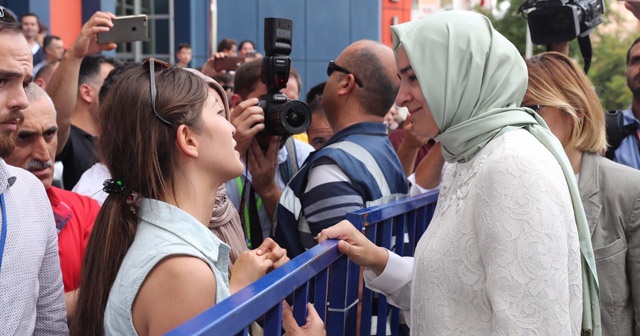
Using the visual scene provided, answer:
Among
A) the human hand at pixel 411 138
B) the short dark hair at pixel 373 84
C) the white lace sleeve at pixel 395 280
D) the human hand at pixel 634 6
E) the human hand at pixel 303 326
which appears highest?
the human hand at pixel 634 6

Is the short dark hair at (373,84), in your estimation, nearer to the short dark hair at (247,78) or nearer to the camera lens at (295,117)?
the camera lens at (295,117)

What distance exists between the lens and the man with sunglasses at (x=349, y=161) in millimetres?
2656

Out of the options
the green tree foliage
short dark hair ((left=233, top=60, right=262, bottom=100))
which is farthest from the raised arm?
the green tree foliage

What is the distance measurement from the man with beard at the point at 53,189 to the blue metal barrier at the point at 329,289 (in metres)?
0.91

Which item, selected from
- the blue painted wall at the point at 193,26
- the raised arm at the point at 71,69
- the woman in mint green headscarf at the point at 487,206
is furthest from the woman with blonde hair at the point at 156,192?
the blue painted wall at the point at 193,26

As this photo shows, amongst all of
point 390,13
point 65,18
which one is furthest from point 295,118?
point 390,13

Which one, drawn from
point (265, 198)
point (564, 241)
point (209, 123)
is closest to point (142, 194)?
point (209, 123)

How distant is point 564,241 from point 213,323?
940mm

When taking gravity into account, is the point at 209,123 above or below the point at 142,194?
above

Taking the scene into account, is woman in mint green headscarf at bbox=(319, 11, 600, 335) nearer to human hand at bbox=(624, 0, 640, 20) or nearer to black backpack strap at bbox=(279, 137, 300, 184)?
black backpack strap at bbox=(279, 137, 300, 184)

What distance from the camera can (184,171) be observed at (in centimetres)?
185

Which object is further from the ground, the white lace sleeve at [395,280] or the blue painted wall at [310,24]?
the blue painted wall at [310,24]

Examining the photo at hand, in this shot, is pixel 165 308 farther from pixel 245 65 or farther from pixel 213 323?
pixel 245 65

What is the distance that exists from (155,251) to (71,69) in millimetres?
2232
